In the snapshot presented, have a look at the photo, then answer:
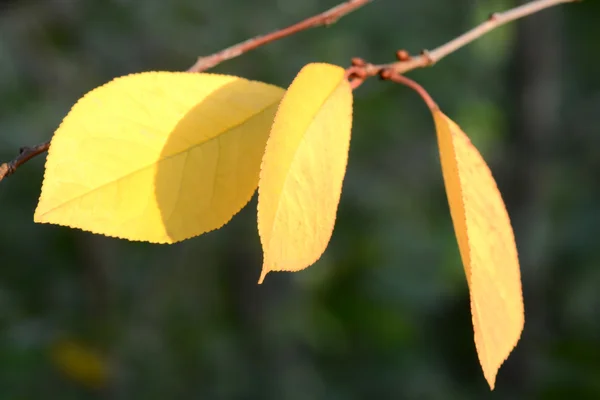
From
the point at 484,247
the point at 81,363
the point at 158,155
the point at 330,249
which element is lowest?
the point at 484,247

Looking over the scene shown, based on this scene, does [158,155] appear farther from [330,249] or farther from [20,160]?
[330,249]

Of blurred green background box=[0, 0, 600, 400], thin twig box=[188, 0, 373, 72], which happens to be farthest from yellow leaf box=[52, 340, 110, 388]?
thin twig box=[188, 0, 373, 72]

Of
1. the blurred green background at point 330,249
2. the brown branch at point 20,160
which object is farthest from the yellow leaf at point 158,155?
the blurred green background at point 330,249

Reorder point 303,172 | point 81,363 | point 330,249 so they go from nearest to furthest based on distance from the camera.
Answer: point 303,172 → point 81,363 → point 330,249

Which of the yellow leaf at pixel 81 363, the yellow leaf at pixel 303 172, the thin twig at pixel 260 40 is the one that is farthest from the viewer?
the yellow leaf at pixel 81 363

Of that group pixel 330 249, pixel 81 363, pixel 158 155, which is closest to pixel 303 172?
pixel 158 155

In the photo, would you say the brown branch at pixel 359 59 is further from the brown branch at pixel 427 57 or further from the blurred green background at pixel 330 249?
the blurred green background at pixel 330 249

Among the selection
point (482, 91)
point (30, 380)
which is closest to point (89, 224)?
point (30, 380)
